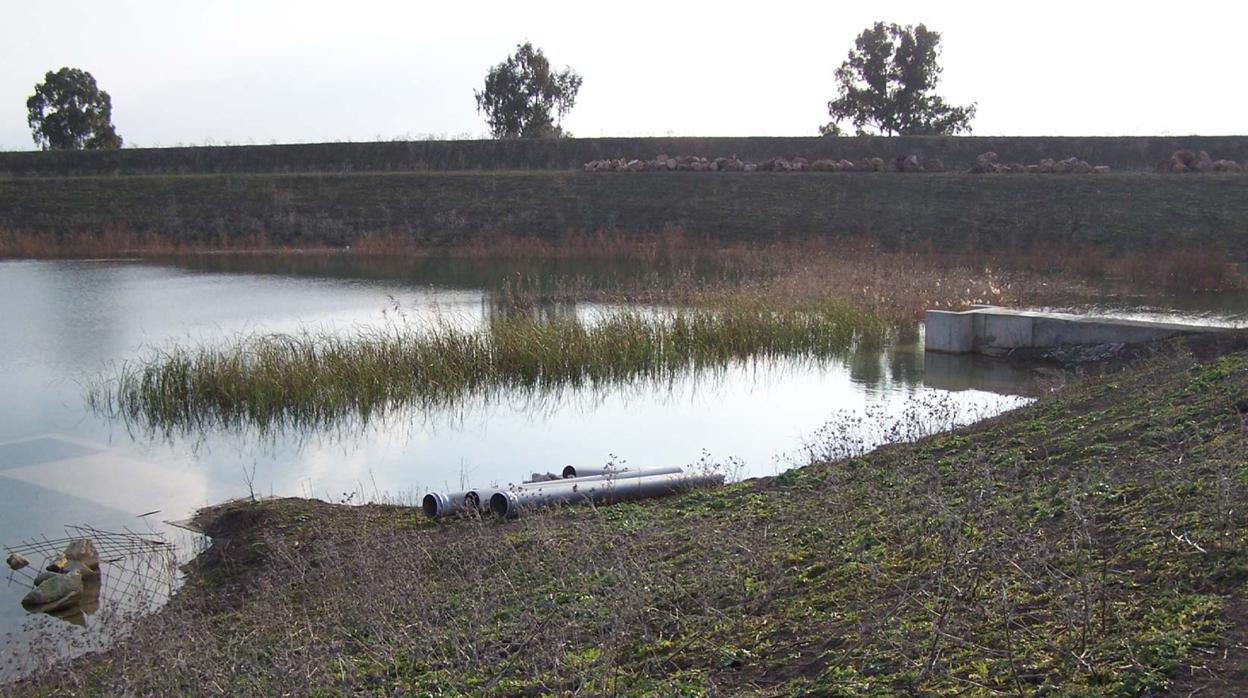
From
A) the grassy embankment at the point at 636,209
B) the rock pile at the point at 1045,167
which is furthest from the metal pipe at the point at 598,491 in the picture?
the rock pile at the point at 1045,167

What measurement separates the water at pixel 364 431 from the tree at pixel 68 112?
33.4m

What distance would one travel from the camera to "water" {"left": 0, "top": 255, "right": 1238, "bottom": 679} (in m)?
8.70

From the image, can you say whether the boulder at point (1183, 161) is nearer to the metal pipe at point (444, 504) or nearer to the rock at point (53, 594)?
the metal pipe at point (444, 504)

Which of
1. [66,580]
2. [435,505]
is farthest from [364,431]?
[66,580]

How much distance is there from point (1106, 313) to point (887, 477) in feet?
37.4

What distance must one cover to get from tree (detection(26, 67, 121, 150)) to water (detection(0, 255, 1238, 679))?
33.4 metres

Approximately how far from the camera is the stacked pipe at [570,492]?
277 inches

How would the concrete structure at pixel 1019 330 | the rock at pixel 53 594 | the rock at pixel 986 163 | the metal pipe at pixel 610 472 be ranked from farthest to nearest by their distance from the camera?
the rock at pixel 986 163, the concrete structure at pixel 1019 330, the metal pipe at pixel 610 472, the rock at pixel 53 594

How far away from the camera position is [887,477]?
6.51 metres

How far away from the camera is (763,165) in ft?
114

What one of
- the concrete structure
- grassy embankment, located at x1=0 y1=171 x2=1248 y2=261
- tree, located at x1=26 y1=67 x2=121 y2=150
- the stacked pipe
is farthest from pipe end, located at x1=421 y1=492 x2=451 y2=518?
tree, located at x1=26 y1=67 x2=121 y2=150

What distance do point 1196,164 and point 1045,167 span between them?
151 inches

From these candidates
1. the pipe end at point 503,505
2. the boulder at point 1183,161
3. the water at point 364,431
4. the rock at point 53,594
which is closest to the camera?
the rock at point 53,594

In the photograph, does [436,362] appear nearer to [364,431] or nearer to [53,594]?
[364,431]
